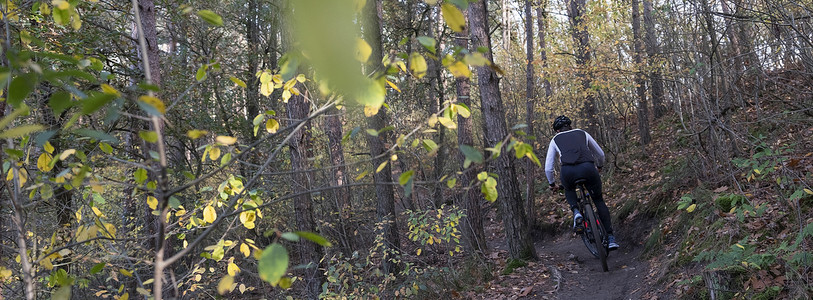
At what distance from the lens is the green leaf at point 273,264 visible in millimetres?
1139

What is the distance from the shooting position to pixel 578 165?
21.2ft

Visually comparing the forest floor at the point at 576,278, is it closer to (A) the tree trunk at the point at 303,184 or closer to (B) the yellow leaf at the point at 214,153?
(A) the tree trunk at the point at 303,184

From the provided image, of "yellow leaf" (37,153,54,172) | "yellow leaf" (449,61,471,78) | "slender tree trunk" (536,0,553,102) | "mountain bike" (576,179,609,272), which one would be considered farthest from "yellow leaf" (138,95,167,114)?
"slender tree trunk" (536,0,553,102)

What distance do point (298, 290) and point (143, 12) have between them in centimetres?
475

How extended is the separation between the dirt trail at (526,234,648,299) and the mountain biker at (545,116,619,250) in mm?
401

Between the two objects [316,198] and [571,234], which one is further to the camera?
[571,234]

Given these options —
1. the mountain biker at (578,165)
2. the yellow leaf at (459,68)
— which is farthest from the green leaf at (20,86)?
the mountain biker at (578,165)

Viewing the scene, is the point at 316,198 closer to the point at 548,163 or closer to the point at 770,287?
the point at 548,163

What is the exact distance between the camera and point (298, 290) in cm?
812

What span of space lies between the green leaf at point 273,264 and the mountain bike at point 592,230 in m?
5.70

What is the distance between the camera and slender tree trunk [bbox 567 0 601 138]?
12.8 m

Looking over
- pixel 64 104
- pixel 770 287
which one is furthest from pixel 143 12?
pixel 770 287

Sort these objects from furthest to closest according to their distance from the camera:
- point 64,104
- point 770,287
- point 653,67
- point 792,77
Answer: point 653,67
point 792,77
point 770,287
point 64,104

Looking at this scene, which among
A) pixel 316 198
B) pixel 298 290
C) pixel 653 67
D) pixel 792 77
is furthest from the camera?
pixel 653 67
